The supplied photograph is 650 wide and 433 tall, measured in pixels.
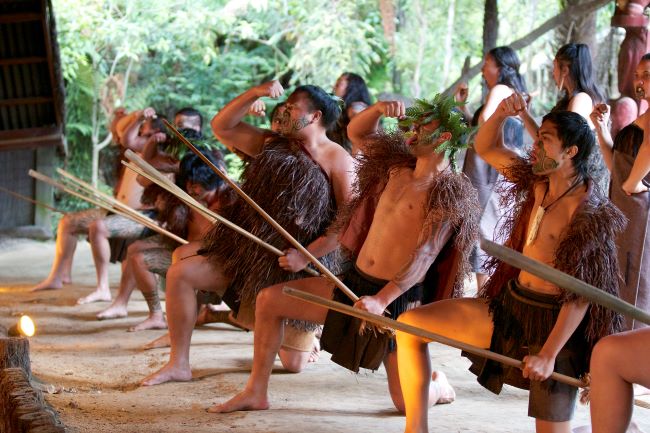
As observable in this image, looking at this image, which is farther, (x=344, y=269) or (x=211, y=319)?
(x=211, y=319)

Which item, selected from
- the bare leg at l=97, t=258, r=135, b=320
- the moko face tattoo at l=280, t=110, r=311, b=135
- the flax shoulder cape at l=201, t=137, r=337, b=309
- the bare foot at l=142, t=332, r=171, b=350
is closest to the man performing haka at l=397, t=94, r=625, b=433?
the flax shoulder cape at l=201, t=137, r=337, b=309

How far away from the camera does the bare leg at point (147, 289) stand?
6.56 meters

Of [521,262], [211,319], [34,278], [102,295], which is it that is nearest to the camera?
[521,262]

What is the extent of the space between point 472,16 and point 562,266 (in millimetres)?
12474

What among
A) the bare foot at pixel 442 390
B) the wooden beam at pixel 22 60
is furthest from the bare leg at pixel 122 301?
the wooden beam at pixel 22 60

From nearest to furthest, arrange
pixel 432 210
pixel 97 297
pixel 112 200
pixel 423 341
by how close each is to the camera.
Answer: pixel 423 341 < pixel 432 210 < pixel 112 200 < pixel 97 297

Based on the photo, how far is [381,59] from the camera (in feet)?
51.5

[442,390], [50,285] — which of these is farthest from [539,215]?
[50,285]

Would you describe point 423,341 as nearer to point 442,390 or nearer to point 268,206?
point 442,390

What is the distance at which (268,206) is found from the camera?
467 centimetres

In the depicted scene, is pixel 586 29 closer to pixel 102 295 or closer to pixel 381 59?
pixel 102 295

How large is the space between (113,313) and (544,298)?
14.4 ft

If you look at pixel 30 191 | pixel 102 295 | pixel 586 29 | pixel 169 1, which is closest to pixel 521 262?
pixel 102 295

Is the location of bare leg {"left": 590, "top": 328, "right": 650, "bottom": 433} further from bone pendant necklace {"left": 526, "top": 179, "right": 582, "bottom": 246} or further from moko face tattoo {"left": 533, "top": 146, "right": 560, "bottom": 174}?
Answer: moko face tattoo {"left": 533, "top": 146, "right": 560, "bottom": 174}
